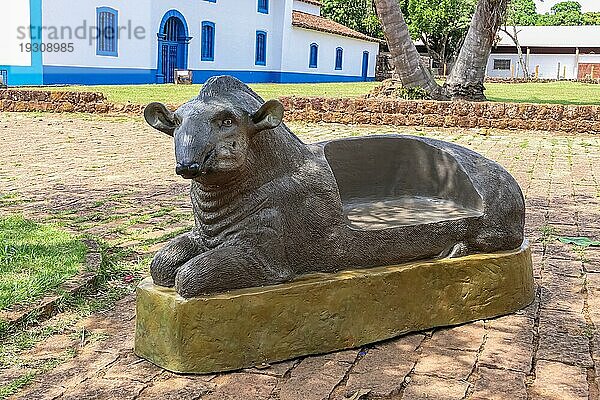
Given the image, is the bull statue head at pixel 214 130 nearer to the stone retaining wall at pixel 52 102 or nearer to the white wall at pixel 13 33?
the stone retaining wall at pixel 52 102

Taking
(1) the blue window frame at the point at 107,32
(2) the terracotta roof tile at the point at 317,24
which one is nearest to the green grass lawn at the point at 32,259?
(1) the blue window frame at the point at 107,32

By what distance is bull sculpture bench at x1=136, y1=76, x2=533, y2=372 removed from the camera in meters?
3.28

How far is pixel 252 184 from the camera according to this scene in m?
3.42

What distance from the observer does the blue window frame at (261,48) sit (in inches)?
1522

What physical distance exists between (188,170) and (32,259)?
2.38 metres

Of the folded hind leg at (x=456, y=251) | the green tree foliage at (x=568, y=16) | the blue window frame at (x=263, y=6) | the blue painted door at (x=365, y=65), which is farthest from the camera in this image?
the green tree foliage at (x=568, y=16)

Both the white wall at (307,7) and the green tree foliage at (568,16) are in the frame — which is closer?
the white wall at (307,7)

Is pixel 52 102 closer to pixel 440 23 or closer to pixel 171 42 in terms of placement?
pixel 171 42

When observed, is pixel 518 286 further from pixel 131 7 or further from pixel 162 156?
pixel 131 7

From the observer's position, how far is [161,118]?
135 inches

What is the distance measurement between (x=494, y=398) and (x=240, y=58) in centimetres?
3505

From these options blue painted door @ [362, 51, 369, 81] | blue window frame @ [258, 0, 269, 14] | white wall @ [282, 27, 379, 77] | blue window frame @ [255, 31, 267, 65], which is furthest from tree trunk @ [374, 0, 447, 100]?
blue painted door @ [362, 51, 369, 81]

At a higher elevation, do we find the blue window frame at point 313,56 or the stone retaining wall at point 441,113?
the blue window frame at point 313,56

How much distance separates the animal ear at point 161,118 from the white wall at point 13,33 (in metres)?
23.8
